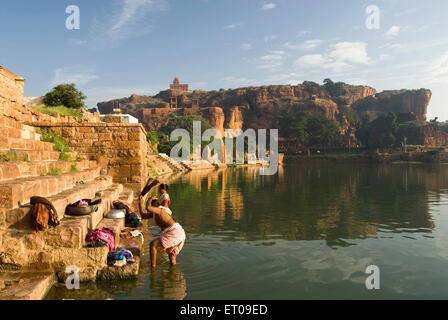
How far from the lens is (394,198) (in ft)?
55.7

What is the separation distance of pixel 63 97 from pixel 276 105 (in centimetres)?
8548

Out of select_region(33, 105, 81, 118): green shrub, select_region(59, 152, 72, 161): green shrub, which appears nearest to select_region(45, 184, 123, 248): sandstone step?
select_region(59, 152, 72, 161): green shrub

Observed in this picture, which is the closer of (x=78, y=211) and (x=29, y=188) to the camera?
(x=29, y=188)

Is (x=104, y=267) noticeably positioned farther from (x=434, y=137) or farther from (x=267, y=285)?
(x=434, y=137)

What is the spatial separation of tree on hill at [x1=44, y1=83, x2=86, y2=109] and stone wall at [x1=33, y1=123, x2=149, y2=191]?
13190 millimetres

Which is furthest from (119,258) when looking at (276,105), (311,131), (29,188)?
(276,105)

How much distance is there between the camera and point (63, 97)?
25.5m

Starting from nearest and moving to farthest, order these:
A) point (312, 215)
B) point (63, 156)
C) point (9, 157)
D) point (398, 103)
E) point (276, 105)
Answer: point (9, 157) < point (63, 156) < point (312, 215) < point (276, 105) < point (398, 103)

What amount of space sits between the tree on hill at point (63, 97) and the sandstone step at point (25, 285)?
21.8 meters

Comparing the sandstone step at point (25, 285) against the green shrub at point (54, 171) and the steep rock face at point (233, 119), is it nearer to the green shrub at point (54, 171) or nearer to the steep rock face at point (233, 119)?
the green shrub at point (54, 171)

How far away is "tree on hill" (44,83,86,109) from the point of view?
25.2 meters

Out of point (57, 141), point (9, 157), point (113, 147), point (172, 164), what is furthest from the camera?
point (172, 164)

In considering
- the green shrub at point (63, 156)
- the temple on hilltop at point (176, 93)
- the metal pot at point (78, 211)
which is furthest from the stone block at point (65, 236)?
the temple on hilltop at point (176, 93)

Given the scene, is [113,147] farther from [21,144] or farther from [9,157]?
[9,157]
